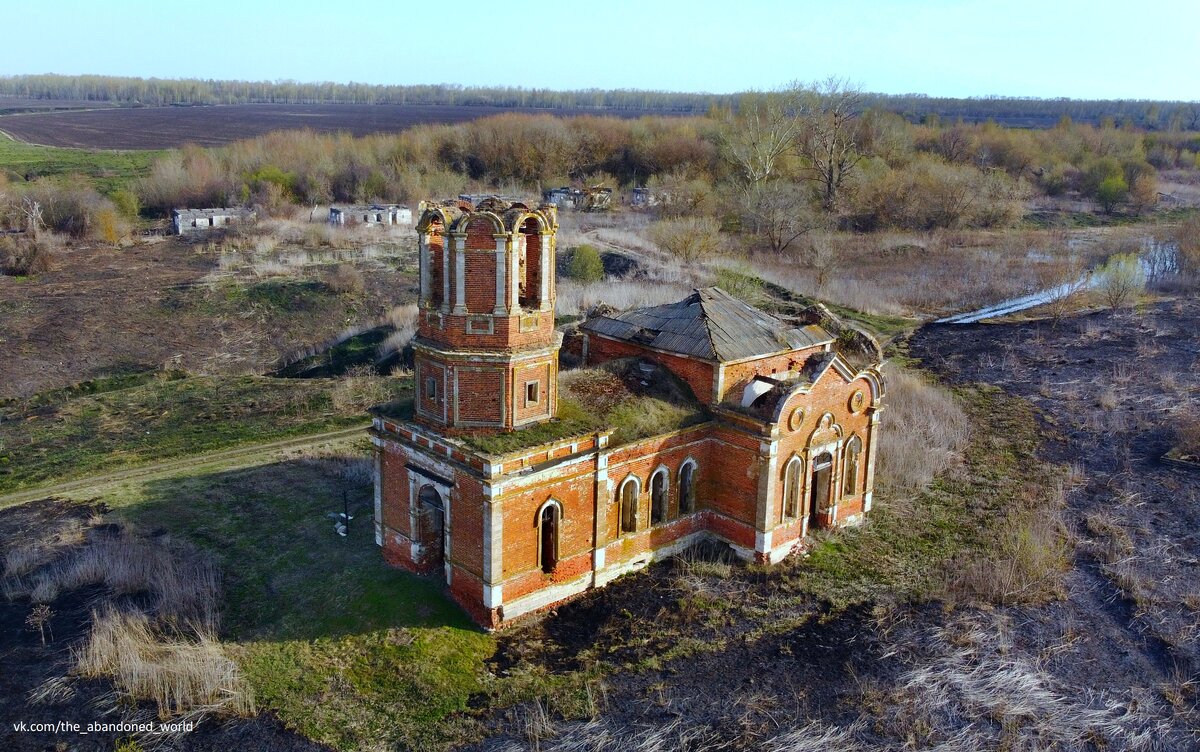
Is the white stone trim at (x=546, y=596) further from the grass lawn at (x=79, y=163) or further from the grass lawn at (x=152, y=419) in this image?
the grass lawn at (x=79, y=163)

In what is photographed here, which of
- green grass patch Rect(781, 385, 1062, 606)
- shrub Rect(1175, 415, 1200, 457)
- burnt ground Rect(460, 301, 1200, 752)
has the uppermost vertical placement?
shrub Rect(1175, 415, 1200, 457)

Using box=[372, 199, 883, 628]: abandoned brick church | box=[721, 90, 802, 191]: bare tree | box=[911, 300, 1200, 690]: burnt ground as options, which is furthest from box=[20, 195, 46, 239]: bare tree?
box=[911, 300, 1200, 690]: burnt ground

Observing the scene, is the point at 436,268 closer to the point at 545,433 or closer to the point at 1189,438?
the point at 545,433

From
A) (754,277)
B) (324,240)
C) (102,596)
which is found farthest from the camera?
(324,240)

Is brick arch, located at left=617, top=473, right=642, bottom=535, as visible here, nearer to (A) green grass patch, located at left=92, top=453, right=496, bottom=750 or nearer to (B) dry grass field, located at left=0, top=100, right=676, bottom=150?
(A) green grass patch, located at left=92, top=453, right=496, bottom=750

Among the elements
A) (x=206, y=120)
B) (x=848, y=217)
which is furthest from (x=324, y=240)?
(x=206, y=120)

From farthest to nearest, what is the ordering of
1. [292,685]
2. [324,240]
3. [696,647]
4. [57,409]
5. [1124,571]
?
[324,240], [57,409], [1124,571], [696,647], [292,685]

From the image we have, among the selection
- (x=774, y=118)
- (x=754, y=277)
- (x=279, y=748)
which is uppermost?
(x=774, y=118)

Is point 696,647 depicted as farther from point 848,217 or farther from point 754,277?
point 848,217
